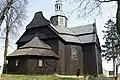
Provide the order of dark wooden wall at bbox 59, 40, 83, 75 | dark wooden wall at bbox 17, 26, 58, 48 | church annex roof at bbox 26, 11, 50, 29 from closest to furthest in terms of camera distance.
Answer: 1. dark wooden wall at bbox 59, 40, 83, 75
2. dark wooden wall at bbox 17, 26, 58, 48
3. church annex roof at bbox 26, 11, 50, 29

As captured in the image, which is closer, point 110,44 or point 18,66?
point 18,66

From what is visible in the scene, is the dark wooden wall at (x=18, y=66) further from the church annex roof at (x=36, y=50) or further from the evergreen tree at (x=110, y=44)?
the evergreen tree at (x=110, y=44)

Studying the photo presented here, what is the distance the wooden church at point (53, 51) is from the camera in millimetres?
32844

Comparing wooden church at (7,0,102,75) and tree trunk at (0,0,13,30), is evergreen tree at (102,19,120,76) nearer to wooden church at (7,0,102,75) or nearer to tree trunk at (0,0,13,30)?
wooden church at (7,0,102,75)

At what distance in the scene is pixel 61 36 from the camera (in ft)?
126

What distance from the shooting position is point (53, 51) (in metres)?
36.2

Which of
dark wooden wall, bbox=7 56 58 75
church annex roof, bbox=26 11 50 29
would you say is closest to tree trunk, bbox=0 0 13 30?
dark wooden wall, bbox=7 56 58 75

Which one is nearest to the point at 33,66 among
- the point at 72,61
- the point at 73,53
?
the point at 72,61

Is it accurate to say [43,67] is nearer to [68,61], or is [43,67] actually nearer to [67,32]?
[68,61]

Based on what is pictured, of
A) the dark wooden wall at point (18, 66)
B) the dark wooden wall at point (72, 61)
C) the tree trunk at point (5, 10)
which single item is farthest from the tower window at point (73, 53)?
the tree trunk at point (5, 10)

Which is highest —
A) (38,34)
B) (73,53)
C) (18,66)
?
(38,34)

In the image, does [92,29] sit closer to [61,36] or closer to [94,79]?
[61,36]

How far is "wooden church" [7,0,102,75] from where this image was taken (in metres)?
32.8

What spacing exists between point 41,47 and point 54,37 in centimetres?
358
